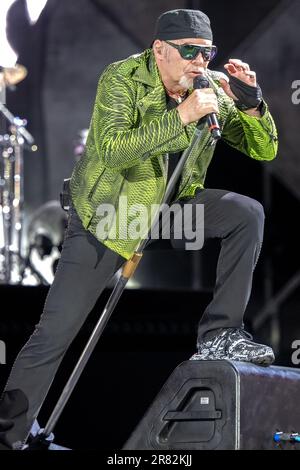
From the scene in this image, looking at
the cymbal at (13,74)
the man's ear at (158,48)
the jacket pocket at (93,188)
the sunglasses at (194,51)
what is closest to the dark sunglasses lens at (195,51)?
the sunglasses at (194,51)

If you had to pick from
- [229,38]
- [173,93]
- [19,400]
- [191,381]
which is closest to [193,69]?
[173,93]

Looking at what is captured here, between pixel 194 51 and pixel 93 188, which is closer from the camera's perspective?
pixel 194 51

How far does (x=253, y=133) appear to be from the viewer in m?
3.34

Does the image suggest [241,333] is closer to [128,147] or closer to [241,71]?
[128,147]

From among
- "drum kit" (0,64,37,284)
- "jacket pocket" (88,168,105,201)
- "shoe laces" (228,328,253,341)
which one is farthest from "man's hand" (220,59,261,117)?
"drum kit" (0,64,37,284)

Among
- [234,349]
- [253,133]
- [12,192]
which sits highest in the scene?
[12,192]

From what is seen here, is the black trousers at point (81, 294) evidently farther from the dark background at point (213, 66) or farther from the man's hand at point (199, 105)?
the dark background at point (213, 66)

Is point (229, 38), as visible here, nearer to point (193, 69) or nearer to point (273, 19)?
point (273, 19)

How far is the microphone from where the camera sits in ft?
9.32

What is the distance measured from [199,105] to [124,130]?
33cm

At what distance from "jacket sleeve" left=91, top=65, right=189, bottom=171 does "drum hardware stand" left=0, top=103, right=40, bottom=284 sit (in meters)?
3.06

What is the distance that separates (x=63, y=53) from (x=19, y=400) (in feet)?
16.0

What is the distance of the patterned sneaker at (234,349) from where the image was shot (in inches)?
117

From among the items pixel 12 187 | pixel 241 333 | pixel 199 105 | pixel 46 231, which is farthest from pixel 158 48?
pixel 46 231
